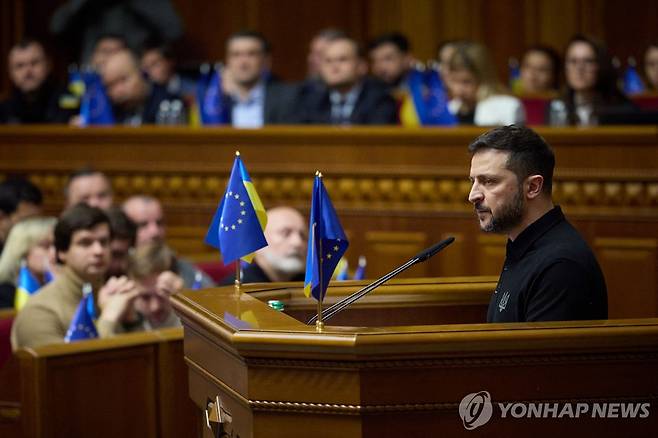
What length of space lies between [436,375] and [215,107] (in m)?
5.79

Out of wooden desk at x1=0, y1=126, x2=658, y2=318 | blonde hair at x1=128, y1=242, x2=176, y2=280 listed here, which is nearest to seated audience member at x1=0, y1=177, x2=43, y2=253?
wooden desk at x1=0, y1=126, x2=658, y2=318

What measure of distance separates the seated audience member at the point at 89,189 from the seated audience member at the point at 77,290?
5.03 feet

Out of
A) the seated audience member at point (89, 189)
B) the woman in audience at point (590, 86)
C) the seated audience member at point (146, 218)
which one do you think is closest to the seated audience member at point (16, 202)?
the seated audience member at point (89, 189)

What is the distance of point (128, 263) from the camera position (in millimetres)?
5953

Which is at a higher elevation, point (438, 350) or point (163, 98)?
point (163, 98)

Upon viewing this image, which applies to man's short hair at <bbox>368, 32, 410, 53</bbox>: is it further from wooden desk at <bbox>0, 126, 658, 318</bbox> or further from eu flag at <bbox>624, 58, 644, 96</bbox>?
wooden desk at <bbox>0, 126, 658, 318</bbox>

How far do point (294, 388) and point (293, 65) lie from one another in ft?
31.0

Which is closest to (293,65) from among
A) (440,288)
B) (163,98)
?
(163,98)

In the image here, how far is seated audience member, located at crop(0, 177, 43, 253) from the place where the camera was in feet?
23.6

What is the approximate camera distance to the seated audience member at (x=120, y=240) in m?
6.00

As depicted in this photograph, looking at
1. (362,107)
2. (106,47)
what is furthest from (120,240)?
(106,47)

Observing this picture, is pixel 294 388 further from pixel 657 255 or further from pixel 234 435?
pixel 657 255

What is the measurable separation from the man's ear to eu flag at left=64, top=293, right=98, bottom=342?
7.26 ft

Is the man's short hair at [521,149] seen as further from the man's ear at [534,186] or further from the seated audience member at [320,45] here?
the seated audience member at [320,45]
